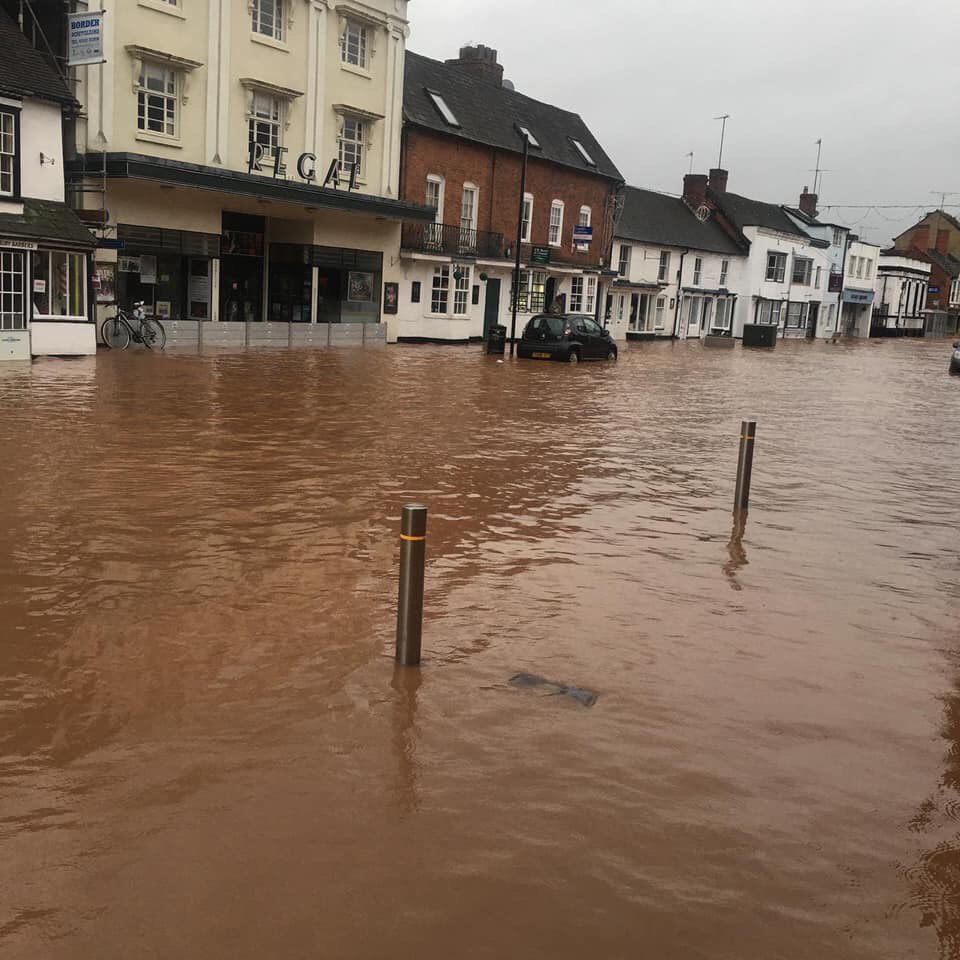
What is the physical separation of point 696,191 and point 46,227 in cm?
4857

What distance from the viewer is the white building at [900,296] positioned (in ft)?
279

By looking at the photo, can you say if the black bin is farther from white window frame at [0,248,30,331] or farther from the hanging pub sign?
white window frame at [0,248,30,331]

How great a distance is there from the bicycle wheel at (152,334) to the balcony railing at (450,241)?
12455mm

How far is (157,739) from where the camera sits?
4641 millimetres

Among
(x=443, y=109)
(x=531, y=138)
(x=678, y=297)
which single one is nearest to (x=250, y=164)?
(x=443, y=109)

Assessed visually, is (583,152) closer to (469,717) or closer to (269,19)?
(269,19)

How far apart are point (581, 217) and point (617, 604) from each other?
144ft

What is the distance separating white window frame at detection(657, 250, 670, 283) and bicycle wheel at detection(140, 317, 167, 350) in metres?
35.6

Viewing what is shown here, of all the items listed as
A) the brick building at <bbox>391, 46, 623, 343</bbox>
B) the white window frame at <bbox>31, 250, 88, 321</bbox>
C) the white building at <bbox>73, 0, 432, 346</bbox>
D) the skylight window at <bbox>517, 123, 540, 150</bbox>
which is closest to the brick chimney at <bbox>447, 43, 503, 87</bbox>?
the brick building at <bbox>391, 46, 623, 343</bbox>

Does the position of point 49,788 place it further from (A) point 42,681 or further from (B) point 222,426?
(B) point 222,426

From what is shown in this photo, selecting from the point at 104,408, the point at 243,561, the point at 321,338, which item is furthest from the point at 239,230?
the point at 243,561

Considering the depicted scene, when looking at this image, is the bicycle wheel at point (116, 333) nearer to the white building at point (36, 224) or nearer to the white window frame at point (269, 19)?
the white building at point (36, 224)

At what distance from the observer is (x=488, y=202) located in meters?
42.0

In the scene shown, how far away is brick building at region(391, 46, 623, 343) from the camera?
38438 millimetres
